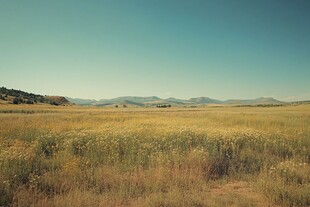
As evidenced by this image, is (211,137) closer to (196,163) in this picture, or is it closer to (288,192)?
(196,163)

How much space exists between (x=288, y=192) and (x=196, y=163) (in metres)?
3.14

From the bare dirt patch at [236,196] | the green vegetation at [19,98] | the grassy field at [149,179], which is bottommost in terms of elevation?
the bare dirt patch at [236,196]

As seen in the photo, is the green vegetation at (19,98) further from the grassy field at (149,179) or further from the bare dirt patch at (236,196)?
the bare dirt patch at (236,196)

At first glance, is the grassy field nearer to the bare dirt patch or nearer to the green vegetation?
the bare dirt patch

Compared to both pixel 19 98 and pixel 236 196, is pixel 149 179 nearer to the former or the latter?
pixel 236 196

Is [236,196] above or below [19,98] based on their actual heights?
below

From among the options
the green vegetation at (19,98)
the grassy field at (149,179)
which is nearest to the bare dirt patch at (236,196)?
the grassy field at (149,179)

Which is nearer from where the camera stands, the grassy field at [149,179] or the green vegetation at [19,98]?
the grassy field at [149,179]

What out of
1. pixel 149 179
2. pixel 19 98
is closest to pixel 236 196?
pixel 149 179

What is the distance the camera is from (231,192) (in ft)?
21.9

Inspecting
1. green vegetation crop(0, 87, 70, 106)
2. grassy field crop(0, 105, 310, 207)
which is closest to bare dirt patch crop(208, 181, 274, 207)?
grassy field crop(0, 105, 310, 207)

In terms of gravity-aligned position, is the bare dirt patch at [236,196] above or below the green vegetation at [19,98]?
below

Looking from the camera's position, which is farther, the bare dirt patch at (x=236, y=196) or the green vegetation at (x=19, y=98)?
the green vegetation at (x=19, y=98)

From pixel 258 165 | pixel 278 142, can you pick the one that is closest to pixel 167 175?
pixel 258 165
